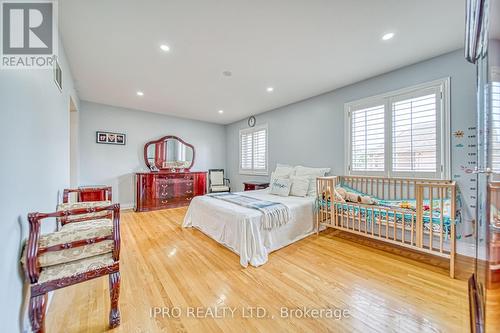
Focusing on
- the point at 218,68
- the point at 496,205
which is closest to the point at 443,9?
the point at 496,205

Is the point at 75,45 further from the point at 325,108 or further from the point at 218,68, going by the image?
the point at 325,108

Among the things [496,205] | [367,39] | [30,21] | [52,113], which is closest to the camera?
[496,205]

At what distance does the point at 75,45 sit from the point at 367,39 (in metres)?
3.38

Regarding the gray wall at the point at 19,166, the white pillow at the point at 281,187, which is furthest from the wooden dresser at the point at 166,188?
the gray wall at the point at 19,166

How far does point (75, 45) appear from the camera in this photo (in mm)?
2270

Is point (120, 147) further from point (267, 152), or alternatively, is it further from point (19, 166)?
point (19, 166)

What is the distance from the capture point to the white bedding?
2.23m

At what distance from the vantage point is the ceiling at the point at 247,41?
1.73m

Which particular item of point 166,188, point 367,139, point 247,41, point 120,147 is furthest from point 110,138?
point 367,139

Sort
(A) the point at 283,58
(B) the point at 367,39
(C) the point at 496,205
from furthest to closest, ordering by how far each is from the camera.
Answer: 1. (A) the point at 283,58
2. (B) the point at 367,39
3. (C) the point at 496,205

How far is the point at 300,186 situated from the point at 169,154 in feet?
12.2

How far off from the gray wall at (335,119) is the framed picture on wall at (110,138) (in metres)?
3.06

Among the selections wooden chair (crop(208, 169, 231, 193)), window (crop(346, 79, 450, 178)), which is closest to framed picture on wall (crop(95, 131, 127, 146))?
wooden chair (crop(208, 169, 231, 193))

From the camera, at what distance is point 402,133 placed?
2.81 metres
